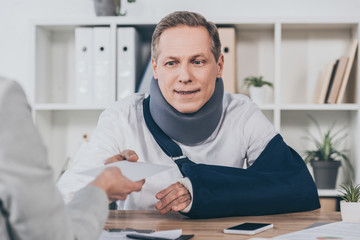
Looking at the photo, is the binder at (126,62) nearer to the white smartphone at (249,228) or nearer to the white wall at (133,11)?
the white wall at (133,11)

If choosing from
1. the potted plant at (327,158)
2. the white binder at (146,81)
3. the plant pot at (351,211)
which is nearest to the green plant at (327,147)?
the potted plant at (327,158)

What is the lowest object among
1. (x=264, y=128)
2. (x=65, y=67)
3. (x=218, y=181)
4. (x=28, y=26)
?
(x=218, y=181)

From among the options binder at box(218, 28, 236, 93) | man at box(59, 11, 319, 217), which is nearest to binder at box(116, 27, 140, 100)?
binder at box(218, 28, 236, 93)

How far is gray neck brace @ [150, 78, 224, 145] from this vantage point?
1711 millimetres

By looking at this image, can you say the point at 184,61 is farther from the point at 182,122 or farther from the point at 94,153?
the point at 94,153

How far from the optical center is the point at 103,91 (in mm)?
2777

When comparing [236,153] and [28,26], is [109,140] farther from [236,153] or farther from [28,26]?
[28,26]

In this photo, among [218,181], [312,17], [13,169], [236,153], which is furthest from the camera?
[312,17]

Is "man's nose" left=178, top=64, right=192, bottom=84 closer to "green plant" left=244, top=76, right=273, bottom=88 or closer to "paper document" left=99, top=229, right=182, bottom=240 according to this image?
"paper document" left=99, top=229, right=182, bottom=240

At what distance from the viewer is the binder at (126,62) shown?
9.09ft

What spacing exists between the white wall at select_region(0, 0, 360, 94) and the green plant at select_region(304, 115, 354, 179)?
0.65 m

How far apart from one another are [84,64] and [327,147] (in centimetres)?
142

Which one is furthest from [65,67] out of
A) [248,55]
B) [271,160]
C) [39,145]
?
[39,145]

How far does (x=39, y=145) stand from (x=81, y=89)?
224 centimetres
